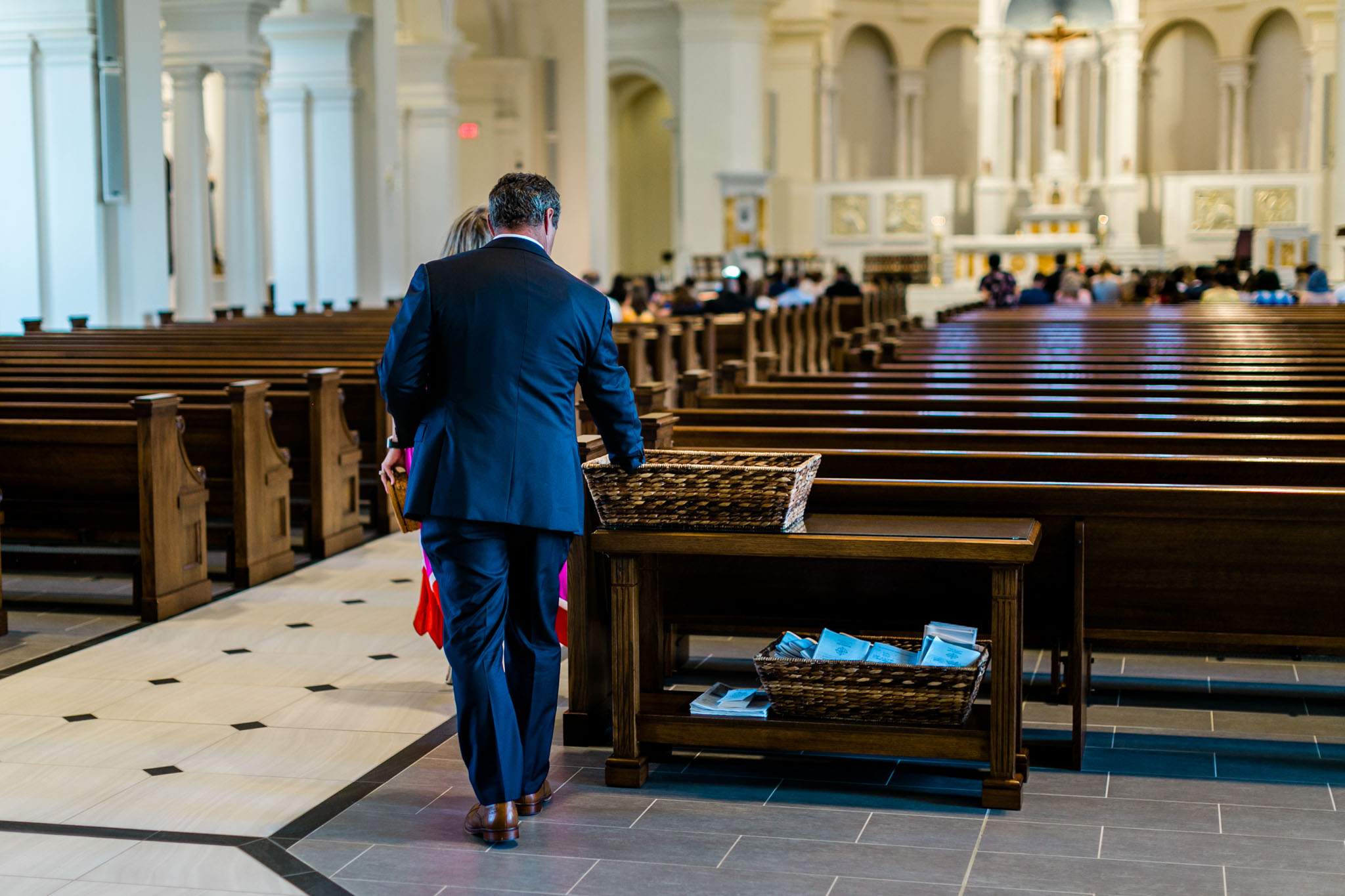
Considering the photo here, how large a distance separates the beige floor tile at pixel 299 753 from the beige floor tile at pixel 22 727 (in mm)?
560

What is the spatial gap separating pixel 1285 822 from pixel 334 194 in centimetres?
1431

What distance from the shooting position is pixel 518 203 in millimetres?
3484

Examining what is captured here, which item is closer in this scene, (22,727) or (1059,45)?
(22,727)

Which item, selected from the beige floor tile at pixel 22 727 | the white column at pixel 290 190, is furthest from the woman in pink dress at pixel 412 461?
the white column at pixel 290 190

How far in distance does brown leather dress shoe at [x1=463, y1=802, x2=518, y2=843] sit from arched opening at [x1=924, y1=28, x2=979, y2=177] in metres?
27.7

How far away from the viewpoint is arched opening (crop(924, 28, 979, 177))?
97.2 feet

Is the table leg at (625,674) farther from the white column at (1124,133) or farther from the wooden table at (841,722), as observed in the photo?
the white column at (1124,133)

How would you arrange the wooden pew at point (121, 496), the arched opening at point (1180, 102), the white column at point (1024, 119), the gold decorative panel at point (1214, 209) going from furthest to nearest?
the arched opening at point (1180, 102)
the white column at point (1024, 119)
the gold decorative panel at point (1214, 209)
the wooden pew at point (121, 496)

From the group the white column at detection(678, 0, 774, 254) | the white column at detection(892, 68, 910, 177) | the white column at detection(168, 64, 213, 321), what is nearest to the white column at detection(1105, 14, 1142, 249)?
the white column at detection(892, 68, 910, 177)

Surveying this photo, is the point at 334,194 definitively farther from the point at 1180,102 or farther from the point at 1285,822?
the point at 1180,102

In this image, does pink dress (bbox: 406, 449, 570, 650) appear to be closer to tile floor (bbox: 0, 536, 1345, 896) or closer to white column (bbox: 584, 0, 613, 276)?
tile floor (bbox: 0, 536, 1345, 896)

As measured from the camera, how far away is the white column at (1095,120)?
1062 inches

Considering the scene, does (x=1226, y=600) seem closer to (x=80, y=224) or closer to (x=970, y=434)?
(x=970, y=434)

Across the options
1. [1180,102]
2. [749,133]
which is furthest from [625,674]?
[1180,102]
